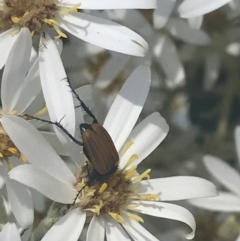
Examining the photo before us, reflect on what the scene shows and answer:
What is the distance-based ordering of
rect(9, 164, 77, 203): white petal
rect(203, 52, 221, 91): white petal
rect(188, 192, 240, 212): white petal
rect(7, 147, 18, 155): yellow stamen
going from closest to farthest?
rect(9, 164, 77, 203): white petal < rect(7, 147, 18, 155): yellow stamen < rect(188, 192, 240, 212): white petal < rect(203, 52, 221, 91): white petal

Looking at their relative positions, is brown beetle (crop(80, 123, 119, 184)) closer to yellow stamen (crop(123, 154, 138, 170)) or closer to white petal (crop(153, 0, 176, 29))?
yellow stamen (crop(123, 154, 138, 170))

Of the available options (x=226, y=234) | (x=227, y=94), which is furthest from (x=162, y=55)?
(x=226, y=234)

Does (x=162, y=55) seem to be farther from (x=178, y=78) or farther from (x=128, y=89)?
(x=128, y=89)

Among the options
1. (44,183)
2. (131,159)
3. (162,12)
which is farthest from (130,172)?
(162,12)

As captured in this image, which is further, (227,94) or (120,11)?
(227,94)

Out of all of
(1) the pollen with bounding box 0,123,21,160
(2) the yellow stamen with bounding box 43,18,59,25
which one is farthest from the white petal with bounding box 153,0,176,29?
(1) the pollen with bounding box 0,123,21,160
